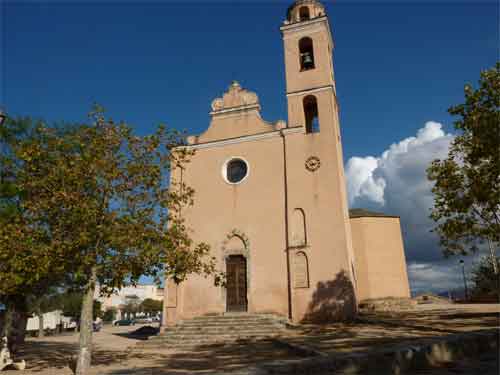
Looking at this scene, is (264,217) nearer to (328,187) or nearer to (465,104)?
(328,187)

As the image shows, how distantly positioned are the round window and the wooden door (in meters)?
3.74

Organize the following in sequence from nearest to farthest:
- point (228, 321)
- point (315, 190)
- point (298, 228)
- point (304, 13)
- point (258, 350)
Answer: point (258, 350) < point (228, 321) < point (298, 228) < point (315, 190) < point (304, 13)

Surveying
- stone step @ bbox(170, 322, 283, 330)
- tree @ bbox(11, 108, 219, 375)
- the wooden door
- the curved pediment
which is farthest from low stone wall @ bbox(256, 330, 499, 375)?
the curved pediment

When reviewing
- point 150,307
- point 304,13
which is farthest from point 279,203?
point 150,307

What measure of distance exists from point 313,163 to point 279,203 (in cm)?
237

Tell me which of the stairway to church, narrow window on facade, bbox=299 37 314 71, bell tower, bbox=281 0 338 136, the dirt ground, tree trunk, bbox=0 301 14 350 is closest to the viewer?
the dirt ground

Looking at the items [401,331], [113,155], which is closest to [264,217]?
[401,331]

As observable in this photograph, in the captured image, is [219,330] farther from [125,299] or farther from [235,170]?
[125,299]

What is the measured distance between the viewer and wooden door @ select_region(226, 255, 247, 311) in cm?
1764

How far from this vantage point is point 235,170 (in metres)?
19.7

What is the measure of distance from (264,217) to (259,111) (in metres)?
5.52

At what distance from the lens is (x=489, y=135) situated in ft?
39.5

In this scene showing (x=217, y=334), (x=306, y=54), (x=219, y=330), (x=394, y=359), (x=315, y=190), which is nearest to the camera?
(x=394, y=359)

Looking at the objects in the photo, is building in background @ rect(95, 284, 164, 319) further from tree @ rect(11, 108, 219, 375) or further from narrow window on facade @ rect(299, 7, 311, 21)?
tree @ rect(11, 108, 219, 375)
